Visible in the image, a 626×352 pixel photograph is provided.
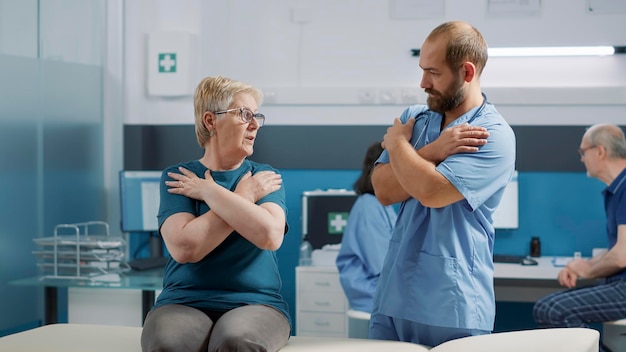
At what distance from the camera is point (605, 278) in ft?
12.4

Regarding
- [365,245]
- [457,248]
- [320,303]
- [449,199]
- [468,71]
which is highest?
[468,71]

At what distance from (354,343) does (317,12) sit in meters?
3.18

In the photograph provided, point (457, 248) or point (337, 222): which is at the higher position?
point (457, 248)

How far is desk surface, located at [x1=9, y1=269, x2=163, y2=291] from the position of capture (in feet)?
12.2

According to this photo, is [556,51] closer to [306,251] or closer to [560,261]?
[560,261]

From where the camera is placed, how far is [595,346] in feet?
6.54

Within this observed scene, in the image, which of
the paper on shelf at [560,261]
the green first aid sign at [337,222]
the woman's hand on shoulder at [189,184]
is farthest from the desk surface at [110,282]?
the paper on shelf at [560,261]

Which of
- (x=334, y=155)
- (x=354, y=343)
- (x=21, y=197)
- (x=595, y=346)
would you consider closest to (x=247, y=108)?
(x=354, y=343)

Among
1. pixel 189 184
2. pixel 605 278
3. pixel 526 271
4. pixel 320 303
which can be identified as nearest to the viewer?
pixel 189 184

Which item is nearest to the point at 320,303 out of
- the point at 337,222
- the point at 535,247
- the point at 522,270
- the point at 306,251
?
the point at 306,251

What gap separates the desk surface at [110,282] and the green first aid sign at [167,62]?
4.76 feet

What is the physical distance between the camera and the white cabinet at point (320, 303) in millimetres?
4316

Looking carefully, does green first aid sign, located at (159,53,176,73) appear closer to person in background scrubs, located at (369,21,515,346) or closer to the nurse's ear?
person in background scrubs, located at (369,21,515,346)

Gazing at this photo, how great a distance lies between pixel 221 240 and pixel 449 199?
577 mm
